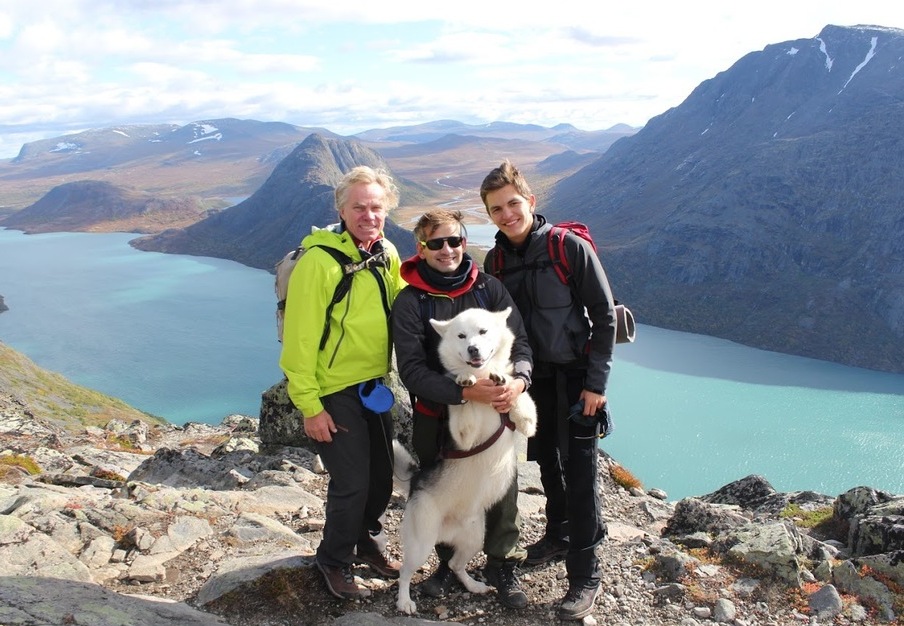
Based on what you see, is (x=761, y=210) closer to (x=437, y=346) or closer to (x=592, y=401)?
(x=592, y=401)

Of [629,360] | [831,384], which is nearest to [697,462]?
[629,360]

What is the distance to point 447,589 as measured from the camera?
5.40 meters

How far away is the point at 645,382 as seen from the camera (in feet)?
208

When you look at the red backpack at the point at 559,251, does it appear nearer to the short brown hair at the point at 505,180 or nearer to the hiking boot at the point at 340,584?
the short brown hair at the point at 505,180

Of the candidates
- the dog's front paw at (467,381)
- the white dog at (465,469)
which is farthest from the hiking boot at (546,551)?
the dog's front paw at (467,381)

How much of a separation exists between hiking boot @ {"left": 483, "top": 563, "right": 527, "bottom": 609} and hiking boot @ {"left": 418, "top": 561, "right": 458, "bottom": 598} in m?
0.32

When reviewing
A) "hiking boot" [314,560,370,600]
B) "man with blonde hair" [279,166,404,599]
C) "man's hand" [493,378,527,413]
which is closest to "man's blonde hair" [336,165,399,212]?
"man with blonde hair" [279,166,404,599]

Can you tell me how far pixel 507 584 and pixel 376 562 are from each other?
1160 millimetres

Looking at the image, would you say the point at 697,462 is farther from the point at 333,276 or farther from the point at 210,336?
the point at 210,336

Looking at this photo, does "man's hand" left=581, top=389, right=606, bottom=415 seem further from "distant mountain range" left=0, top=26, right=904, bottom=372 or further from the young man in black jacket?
"distant mountain range" left=0, top=26, right=904, bottom=372

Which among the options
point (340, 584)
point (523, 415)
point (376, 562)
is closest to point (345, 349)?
point (523, 415)

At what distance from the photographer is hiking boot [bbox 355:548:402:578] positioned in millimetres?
5582

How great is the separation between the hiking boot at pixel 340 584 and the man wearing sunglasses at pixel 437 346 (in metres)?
0.57

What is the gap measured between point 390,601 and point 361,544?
0.59 metres
